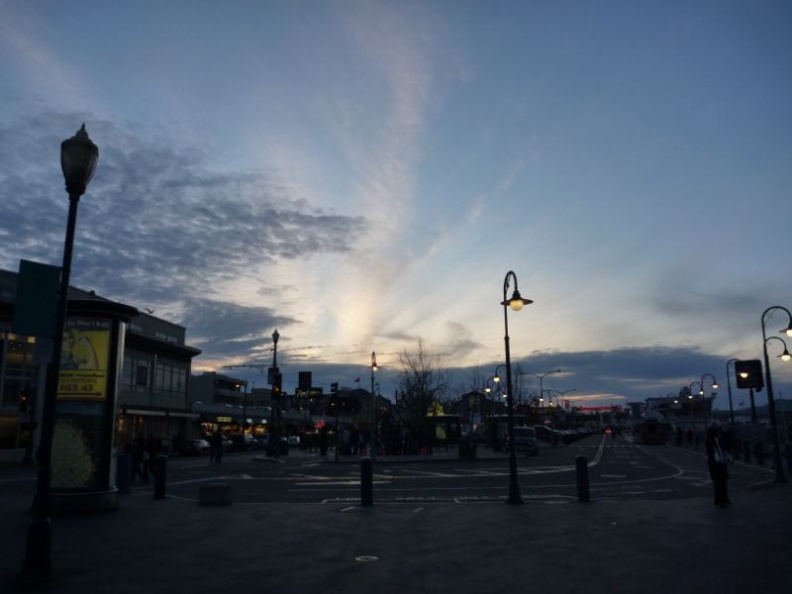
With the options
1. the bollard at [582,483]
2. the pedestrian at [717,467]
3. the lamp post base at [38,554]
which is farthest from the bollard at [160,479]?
the pedestrian at [717,467]

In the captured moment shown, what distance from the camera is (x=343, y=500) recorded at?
19.3m

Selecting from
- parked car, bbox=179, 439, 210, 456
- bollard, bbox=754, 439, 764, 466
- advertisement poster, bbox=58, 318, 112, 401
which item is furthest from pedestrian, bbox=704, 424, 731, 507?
parked car, bbox=179, 439, 210, 456

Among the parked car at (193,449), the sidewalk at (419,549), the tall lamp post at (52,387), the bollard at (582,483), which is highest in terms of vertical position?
the tall lamp post at (52,387)

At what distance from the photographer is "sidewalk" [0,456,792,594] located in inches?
332

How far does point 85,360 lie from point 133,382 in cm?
4802

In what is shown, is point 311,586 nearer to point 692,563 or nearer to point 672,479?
point 692,563

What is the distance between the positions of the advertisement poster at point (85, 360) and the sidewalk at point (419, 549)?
2987mm

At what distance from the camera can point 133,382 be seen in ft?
200

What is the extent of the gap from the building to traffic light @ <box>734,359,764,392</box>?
1231 inches

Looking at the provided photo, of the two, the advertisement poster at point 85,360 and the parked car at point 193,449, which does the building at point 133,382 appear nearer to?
the parked car at point 193,449

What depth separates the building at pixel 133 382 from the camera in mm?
46750

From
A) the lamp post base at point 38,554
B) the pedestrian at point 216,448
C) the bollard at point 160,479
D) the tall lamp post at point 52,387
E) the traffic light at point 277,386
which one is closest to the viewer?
the lamp post base at point 38,554

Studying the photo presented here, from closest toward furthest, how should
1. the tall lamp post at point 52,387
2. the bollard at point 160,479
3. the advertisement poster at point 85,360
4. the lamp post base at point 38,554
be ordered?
the lamp post base at point 38,554 → the tall lamp post at point 52,387 → the advertisement poster at point 85,360 → the bollard at point 160,479

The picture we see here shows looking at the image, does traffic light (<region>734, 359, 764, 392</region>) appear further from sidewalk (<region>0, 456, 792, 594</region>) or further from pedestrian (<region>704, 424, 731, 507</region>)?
pedestrian (<region>704, 424, 731, 507</region>)
